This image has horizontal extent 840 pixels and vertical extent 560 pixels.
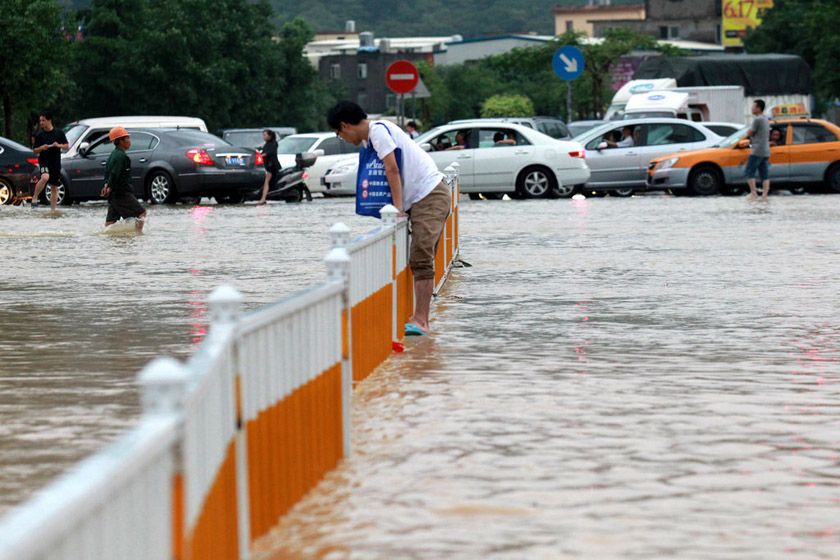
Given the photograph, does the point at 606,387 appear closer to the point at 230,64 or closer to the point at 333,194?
the point at 333,194

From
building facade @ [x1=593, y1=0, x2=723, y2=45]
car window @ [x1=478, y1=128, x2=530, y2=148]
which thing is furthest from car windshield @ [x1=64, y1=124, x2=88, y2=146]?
building facade @ [x1=593, y1=0, x2=723, y2=45]

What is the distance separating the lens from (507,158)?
111ft

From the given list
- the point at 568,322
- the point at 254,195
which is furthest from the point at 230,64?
the point at 568,322

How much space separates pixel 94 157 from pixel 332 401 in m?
26.9

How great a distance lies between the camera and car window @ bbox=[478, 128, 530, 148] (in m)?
33.9

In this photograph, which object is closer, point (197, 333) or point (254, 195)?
point (197, 333)

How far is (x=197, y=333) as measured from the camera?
38.5 feet

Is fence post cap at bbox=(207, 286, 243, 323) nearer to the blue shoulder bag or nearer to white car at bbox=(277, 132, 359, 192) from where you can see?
the blue shoulder bag

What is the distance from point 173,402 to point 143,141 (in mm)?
29403

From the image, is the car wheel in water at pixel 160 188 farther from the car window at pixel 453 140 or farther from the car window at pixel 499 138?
the car window at pixel 499 138

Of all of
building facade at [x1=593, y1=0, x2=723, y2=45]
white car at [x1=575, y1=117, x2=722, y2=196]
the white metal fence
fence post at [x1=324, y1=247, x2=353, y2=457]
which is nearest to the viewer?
the white metal fence

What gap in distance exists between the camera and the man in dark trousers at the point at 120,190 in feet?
74.5

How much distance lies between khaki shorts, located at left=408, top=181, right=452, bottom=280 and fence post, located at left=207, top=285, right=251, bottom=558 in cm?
584

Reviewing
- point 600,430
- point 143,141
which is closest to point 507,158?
point 143,141
